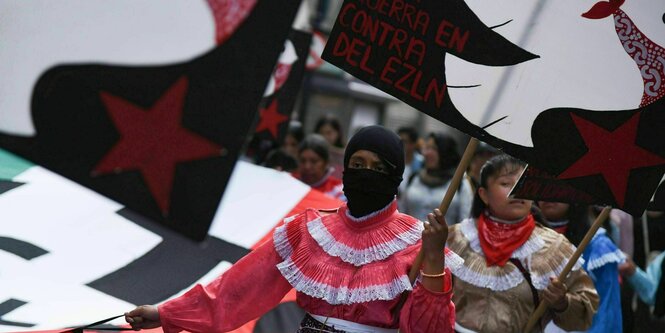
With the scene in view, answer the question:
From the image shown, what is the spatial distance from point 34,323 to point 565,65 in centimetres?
228

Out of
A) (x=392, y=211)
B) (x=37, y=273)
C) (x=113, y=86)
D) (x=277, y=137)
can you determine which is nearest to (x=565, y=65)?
(x=392, y=211)

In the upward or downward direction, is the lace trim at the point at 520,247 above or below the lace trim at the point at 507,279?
above

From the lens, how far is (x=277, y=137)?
8.00 m

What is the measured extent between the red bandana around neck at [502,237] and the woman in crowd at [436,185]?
98.8 inches

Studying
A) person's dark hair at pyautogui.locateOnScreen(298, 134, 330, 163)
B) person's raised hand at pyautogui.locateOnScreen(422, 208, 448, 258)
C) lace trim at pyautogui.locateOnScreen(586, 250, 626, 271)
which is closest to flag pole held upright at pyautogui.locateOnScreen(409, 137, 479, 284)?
person's raised hand at pyautogui.locateOnScreen(422, 208, 448, 258)

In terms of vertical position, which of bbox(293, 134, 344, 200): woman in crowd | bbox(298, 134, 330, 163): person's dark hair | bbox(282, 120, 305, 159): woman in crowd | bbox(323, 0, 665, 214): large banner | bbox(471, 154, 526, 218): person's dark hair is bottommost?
bbox(282, 120, 305, 159): woman in crowd

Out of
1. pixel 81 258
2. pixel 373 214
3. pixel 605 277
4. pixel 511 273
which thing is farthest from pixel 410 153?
pixel 373 214

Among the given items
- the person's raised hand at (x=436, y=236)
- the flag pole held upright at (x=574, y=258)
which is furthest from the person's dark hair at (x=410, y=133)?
the person's raised hand at (x=436, y=236)

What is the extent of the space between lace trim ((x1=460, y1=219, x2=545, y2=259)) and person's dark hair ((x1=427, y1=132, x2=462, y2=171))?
2.77 metres

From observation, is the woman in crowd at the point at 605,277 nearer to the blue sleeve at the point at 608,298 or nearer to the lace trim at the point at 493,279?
the blue sleeve at the point at 608,298

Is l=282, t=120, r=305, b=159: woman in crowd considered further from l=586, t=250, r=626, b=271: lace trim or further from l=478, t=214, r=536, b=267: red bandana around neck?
l=478, t=214, r=536, b=267: red bandana around neck

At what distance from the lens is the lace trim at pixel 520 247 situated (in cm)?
484

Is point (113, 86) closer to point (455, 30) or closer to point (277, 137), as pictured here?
point (455, 30)

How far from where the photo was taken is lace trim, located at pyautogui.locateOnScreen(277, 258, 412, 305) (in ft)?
11.9
